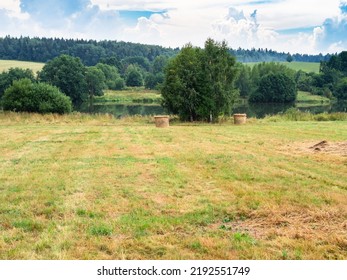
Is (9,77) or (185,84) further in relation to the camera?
(9,77)

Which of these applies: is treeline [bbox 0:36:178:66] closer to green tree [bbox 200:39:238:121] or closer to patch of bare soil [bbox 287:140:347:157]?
green tree [bbox 200:39:238:121]

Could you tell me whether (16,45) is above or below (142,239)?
above

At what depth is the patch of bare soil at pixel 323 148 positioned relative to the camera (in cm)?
1436

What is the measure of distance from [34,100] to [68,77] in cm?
4101

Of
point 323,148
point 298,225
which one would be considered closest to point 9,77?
point 323,148

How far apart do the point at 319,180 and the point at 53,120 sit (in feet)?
93.9

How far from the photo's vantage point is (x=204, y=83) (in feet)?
132

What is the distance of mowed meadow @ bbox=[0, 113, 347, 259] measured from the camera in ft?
18.8

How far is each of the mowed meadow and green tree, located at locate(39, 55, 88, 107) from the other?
243 ft

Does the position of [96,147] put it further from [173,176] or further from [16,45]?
[16,45]

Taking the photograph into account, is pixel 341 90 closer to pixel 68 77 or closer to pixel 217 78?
pixel 68 77

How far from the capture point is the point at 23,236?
20.4 ft

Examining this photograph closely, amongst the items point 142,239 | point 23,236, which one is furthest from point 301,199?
point 23,236
